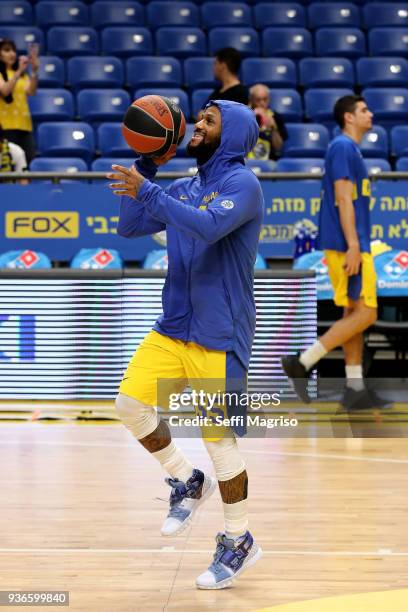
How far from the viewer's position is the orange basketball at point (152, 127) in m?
4.41

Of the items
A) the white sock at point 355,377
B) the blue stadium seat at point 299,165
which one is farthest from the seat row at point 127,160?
the white sock at point 355,377

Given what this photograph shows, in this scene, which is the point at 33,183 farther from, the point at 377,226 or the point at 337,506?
the point at 337,506

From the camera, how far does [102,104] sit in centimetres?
1210

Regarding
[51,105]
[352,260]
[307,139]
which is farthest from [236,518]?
[51,105]

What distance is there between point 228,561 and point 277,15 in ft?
34.3

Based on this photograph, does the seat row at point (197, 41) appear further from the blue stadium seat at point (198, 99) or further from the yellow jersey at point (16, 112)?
the yellow jersey at point (16, 112)

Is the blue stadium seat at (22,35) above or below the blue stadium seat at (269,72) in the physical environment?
above

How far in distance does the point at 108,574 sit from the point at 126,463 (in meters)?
2.36

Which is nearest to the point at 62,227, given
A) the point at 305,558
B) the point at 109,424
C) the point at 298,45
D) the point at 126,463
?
the point at 109,424

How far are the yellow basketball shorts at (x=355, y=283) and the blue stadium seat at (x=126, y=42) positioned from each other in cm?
605

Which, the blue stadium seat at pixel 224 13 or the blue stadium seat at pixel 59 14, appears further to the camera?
the blue stadium seat at pixel 224 13

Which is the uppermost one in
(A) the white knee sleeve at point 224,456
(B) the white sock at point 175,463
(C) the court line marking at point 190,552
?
(A) the white knee sleeve at point 224,456

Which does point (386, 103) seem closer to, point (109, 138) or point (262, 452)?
point (109, 138)

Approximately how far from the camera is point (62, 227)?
31.9 ft
